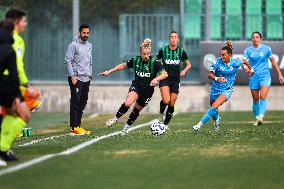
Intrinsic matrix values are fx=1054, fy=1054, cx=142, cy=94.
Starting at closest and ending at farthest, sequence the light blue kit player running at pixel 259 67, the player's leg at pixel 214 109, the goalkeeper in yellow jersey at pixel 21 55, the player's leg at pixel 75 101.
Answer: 1. the goalkeeper in yellow jersey at pixel 21 55
2. the player's leg at pixel 214 109
3. the player's leg at pixel 75 101
4. the light blue kit player running at pixel 259 67

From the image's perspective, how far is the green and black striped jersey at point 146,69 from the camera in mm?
19922

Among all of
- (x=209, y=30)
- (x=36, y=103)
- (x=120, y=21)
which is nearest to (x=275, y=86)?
(x=209, y=30)

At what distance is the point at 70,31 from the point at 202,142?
16917 mm

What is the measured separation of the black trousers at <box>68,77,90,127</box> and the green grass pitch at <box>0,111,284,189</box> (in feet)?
1.90

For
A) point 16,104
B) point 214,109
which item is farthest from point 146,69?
point 16,104

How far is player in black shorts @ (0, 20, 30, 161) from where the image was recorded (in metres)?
13.3

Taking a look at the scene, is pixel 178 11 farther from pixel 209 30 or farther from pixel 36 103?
pixel 36 103

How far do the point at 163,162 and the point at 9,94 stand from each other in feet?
7.01

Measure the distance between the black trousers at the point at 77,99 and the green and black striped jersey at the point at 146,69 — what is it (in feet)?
4.09

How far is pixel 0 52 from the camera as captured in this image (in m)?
13.2

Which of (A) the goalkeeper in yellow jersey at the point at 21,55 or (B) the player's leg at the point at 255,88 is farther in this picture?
(B) the player's leg at the point at 255,88

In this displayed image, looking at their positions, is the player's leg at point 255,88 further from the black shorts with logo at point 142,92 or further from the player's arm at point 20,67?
the player's arm at point 20,67

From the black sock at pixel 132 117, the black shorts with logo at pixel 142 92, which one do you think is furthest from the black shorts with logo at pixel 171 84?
the black sock at pixel 132 117

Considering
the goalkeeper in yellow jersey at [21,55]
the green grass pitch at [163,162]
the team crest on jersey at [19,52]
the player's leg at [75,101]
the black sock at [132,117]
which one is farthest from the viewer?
the player's leg at [75,101]
